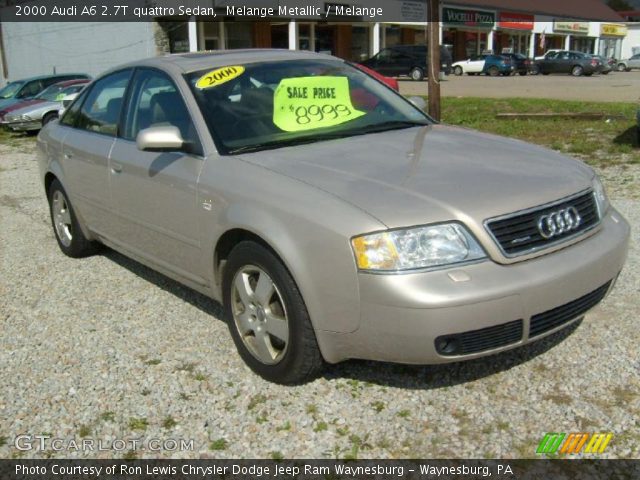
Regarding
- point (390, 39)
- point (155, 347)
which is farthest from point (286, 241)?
point (390, 39)

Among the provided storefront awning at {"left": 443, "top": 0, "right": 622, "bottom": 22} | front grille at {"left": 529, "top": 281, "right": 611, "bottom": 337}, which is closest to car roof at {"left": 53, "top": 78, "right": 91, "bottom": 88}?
front grille at {"left": 529, "top": 281, "right": 611, "bottom": 337}

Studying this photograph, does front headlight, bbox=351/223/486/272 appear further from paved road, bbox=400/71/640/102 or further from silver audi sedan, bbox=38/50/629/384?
paved road, bbox=400/71/640/102

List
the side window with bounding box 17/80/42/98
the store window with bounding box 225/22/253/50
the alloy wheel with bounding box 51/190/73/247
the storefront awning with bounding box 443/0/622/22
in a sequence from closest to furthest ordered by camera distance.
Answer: the alloy wheel with bounding box 51/190/73/247
the side window with bounding box 17/80/42/98
the store window with bounding box 225/22/253/50
the storefront awning with bounding box 443/0/622/22

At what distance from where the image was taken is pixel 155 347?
3787 millimetres

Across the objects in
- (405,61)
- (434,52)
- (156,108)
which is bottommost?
(405,61)

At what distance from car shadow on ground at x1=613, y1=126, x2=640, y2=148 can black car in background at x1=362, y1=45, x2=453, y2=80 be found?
25.4 metres

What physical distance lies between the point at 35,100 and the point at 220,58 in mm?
14483

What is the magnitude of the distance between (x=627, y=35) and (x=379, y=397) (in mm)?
74930

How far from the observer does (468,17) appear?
4709 centimetres

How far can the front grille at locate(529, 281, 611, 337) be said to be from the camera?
284 cm

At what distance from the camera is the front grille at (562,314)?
2.84 metres

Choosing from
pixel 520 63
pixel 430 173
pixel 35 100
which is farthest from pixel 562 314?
pixel 520 63

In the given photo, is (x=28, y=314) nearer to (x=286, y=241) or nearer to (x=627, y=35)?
(x=286, y=241)

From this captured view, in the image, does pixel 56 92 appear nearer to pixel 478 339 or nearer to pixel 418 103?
pixel 418 103
